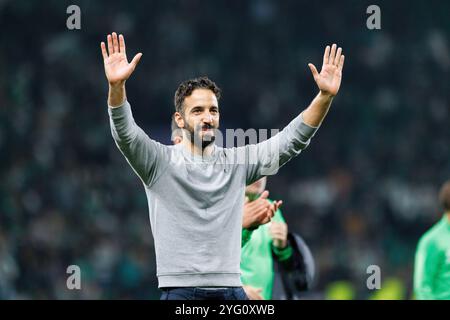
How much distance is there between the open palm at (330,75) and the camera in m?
4.97

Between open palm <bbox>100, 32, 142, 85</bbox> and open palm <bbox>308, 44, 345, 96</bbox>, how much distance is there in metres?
0.83

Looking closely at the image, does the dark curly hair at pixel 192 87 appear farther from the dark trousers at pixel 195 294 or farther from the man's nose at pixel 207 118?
the dark trousers at pixel 195 294

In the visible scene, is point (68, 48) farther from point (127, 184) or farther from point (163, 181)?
point (163, 181)

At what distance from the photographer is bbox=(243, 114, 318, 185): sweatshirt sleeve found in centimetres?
493

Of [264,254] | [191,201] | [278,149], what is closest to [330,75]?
[278,149]

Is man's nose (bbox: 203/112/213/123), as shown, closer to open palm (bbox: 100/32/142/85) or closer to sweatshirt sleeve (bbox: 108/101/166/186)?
sweatshirt sleeve (bbox: 108/101/166/186)

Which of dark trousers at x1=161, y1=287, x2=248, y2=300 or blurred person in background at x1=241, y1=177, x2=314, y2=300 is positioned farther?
blurred person in background at x1=241, y1=177, x2=314, y2=300

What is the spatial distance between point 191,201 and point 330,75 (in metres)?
0.88

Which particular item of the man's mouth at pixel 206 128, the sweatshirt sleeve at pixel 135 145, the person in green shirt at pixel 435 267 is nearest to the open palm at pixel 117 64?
the sweatshirt sleeve at pixel 135 145

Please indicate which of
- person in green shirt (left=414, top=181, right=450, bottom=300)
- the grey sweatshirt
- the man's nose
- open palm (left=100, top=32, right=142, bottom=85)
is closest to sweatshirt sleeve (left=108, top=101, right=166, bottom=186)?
the grey sweatshirt

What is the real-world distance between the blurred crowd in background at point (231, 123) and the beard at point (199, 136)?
7.17 metres

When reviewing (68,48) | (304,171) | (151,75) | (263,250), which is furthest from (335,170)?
(263,250)

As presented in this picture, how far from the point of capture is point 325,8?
16875 mm

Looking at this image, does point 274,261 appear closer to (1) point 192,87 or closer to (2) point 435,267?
(2) point 435,267
